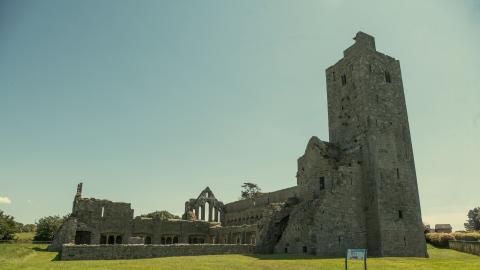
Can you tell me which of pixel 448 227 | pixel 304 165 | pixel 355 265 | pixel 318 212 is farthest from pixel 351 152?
pixel 448 227

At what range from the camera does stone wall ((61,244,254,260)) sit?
24.6 meters

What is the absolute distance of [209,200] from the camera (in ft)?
203

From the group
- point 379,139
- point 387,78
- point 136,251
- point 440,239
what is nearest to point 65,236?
point 136,251

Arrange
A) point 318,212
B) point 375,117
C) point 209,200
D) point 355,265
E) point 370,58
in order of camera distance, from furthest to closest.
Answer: point 209,200, point 370,58, point 375,117, point 318,212, point 355,265

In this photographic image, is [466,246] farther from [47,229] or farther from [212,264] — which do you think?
[47,229]

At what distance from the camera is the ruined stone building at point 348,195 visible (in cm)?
3372

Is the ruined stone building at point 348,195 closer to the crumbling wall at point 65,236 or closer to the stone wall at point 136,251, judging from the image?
the crumbling wall at point 65,236

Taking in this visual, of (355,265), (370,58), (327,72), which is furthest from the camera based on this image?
(327,72)

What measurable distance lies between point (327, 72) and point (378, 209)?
18.9 meters

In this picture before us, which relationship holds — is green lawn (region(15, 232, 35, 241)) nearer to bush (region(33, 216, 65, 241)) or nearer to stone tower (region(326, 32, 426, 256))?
bush (region(33, 216, 65, 241))

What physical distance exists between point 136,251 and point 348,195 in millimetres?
20349

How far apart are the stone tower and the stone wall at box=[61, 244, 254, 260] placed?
14.0 m

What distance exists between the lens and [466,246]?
37938 mm

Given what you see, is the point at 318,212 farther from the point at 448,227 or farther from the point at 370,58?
the point at 448,227
